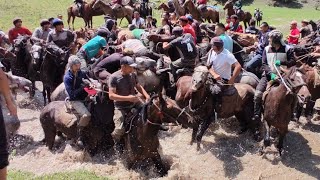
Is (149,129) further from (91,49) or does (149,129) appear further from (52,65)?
(52,65)

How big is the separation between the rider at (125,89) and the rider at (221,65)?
194 cm

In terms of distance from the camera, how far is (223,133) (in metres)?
10.3

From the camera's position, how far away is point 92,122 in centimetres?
850

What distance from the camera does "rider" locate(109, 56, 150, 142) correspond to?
24.4 ft

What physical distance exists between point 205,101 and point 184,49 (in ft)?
5.54

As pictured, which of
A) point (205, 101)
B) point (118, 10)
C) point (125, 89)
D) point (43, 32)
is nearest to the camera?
point (125, 89)

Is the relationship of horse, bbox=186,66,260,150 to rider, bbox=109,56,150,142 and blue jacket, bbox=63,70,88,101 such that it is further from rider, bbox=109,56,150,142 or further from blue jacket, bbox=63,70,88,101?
blue jacket, bbox=63,70,88,101

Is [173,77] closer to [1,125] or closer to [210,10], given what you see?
[1,125]

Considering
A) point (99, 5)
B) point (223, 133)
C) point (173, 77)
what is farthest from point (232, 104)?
point (99, 5)

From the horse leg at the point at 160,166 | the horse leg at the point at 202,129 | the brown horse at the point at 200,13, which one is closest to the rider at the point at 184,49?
the horse leg at the point at 202,129

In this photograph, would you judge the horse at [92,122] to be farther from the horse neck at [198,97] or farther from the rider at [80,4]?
the rider at [80,4]

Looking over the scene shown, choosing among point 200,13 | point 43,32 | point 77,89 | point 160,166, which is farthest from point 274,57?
point 200,13

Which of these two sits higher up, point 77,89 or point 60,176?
point 77,89

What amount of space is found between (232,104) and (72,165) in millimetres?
3600
